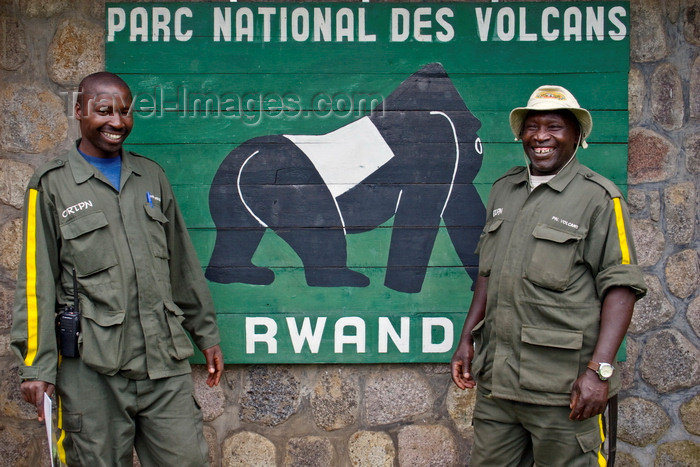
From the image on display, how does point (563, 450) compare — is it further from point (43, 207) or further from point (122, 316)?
point (43, 207)

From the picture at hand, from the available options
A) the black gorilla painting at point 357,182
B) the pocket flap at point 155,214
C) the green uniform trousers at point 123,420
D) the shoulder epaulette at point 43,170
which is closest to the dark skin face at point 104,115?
the shoulder epaulette at point 43,170

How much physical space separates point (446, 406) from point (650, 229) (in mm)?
1345

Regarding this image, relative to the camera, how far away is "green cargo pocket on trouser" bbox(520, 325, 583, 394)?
103 inches

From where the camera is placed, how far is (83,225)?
274 cm

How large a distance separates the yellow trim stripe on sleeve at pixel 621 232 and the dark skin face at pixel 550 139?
10.8 inches

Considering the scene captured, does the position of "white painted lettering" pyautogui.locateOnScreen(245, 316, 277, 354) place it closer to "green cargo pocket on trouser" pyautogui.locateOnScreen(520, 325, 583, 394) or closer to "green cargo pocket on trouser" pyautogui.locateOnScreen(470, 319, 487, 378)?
"green cargo pocket on trouser" pyautogui.locateOnScreen(470, 319, 487, 378)

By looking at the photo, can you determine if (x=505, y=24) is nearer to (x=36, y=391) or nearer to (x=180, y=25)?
(x=180, y=25)

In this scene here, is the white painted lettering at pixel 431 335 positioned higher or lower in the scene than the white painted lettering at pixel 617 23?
lower

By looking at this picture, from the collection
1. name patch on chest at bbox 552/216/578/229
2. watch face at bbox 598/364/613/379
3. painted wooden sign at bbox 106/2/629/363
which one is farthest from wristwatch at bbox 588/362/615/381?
painted wooden sign at bbox 106/2/629/363

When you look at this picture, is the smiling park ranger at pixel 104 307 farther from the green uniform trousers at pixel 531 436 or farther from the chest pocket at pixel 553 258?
the chest pocket at pixel 553 258

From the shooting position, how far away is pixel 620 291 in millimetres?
2572

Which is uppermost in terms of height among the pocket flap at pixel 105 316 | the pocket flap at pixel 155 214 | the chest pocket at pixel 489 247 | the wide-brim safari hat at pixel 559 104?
the wide-brim safari hat at pixel 559 104

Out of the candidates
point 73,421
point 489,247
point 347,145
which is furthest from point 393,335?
point 73,421

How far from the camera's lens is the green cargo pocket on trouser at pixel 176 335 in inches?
112
